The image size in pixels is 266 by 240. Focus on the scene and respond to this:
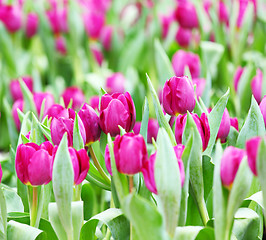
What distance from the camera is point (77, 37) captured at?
1.86 m

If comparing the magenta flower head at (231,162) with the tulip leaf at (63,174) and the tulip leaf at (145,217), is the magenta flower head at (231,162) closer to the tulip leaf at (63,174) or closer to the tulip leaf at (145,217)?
the tulip leaf at (145,217)

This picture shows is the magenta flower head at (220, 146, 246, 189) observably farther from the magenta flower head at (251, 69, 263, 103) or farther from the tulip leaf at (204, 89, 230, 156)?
the magenta flower head at (251, 69, 263, 103)

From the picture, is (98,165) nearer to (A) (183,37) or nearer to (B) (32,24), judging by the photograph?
(A) (183,37)

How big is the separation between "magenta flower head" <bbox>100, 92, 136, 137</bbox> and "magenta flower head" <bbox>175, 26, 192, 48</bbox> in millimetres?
1064

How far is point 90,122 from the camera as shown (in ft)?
2.66

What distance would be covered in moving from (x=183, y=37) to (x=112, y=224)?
1193mm

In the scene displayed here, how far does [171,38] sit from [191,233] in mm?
1323

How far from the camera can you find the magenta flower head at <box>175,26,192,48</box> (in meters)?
1.85

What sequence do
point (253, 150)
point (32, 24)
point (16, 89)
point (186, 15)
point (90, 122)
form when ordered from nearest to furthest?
point (253, 150) < point (90, 122) < point (16, 89) < point (186, 15) < point (32, 24)

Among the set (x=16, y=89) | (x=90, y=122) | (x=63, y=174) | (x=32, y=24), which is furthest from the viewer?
(x=32, y=24)

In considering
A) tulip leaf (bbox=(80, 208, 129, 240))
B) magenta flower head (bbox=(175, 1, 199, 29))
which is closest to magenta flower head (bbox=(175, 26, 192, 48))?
magenta flower head (bbox=(175, 1, 199, 29))

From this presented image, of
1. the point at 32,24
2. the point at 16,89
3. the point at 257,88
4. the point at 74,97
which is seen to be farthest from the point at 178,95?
the point at 32,24

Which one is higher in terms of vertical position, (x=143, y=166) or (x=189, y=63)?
(x=189, y=63)

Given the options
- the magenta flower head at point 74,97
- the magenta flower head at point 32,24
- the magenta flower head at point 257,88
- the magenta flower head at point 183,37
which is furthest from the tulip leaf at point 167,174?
the magenta flower head at point 32,24
